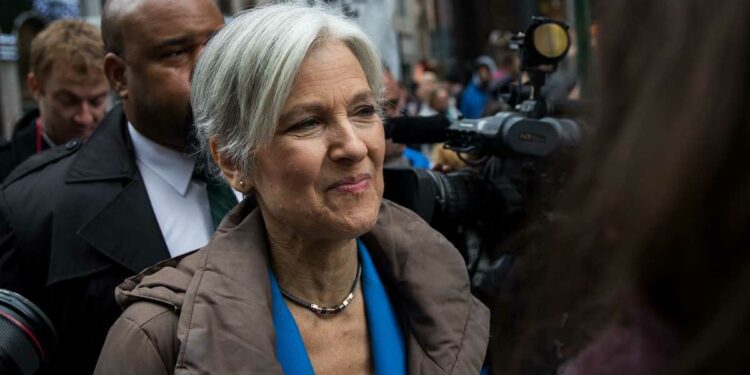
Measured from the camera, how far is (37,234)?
7.85ft

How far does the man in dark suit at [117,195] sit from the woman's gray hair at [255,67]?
0.50 meters

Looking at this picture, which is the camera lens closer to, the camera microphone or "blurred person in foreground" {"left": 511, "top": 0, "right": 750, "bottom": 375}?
the camera microphone

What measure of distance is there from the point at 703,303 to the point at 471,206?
1.86m

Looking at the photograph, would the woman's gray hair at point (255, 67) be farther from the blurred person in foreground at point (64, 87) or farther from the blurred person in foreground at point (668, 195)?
the blurred person in foreground at point (64, 87)

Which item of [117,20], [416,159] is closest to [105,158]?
[117,20]

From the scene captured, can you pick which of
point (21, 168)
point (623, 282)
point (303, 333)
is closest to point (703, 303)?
point (623, 282)

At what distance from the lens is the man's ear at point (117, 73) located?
108 inches

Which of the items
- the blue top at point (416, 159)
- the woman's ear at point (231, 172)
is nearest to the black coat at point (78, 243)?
the woman's ear at point (231, 172)

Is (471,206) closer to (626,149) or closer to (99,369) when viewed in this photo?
(99,369)

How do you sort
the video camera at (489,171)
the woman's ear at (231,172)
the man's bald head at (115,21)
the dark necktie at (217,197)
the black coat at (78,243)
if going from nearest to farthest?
the woman's ear at (231,172) → the black coat at (78,243) → the video camera at (489,171) → the dark necktie at (217,197) → the man's bald head at (115,21)

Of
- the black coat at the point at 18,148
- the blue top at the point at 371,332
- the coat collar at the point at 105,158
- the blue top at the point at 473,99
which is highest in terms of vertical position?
the coat collar at the point at 105,158

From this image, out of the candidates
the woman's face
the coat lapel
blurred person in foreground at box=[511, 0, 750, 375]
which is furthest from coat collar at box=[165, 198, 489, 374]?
blurred person in foreground at box=[511, 0, 750, 375]

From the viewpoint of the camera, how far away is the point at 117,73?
109 inches

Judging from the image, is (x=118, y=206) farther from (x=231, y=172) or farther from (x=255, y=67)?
(x=255, y=67)
